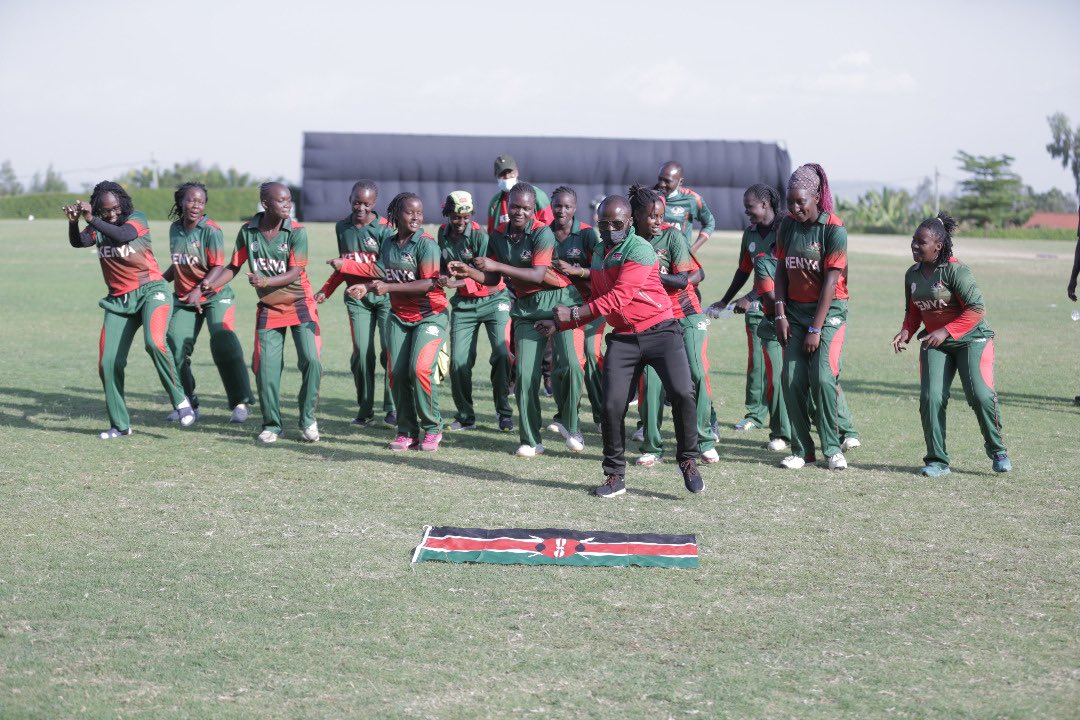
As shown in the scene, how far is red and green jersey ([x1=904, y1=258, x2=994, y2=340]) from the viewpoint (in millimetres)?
9047

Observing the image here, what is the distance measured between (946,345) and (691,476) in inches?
91.7

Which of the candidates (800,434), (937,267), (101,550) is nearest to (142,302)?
(101,550)

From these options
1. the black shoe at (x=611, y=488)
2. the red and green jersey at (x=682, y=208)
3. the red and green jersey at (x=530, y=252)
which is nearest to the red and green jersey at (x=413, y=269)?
the red and green jersey at (x=530, y=252)

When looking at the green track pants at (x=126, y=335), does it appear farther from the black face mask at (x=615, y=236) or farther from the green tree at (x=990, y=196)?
the green tree at (x=990, y=196)

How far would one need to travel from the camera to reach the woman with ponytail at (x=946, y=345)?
29.7 feet

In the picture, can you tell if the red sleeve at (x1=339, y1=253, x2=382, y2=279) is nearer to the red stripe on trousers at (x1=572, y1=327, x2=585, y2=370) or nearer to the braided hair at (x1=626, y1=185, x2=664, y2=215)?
the red stripe on trousers at (x1=572, y1=327, x2=585, y2=370)

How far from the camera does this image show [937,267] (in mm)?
9156

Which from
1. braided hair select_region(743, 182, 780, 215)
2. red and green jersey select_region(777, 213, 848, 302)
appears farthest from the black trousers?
braided hair select_region(743, 182, 780, 215)

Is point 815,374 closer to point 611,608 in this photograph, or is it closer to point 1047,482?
point 1047,482

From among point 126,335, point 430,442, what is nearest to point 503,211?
point 430,442

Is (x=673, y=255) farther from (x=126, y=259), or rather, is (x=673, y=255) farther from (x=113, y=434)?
(x=113, y=434)

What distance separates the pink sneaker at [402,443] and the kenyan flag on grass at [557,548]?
2697mm

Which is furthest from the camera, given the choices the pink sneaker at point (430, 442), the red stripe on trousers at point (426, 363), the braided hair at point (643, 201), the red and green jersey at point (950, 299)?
the pink sneaker at point (430, 442)

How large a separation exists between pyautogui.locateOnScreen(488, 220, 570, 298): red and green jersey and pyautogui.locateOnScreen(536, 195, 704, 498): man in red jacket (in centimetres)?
122
